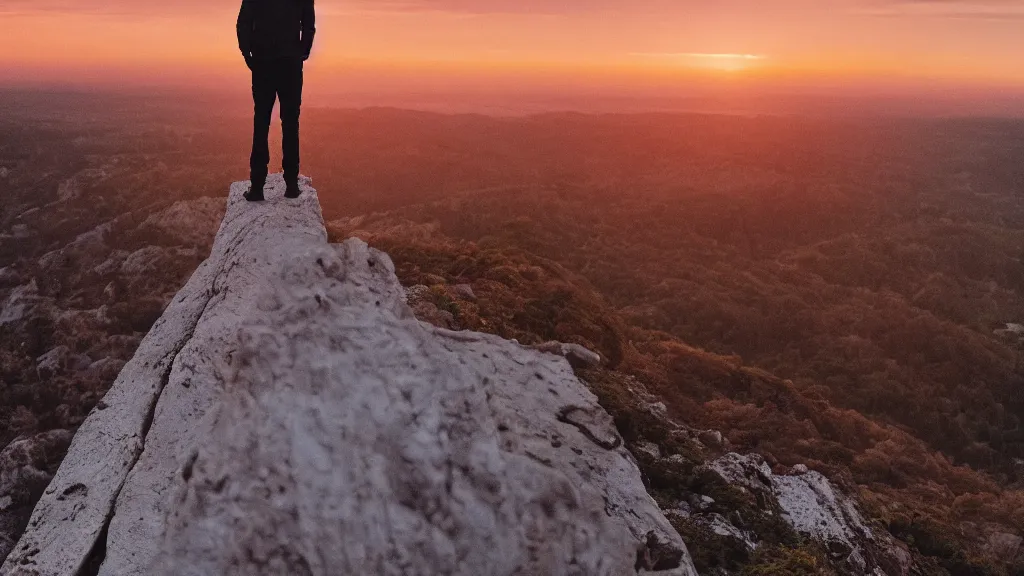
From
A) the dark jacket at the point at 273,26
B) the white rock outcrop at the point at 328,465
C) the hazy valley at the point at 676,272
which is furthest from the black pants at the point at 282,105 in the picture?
the hazy valley at the point at 676,272

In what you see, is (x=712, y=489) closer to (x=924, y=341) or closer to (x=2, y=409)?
(x=2, y=409)

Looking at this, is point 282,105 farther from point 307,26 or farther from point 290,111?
point 307,26

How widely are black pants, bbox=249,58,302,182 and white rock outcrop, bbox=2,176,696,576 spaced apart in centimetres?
206

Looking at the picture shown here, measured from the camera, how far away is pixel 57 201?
45.7 m

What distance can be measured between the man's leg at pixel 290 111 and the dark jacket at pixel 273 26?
0.62ft

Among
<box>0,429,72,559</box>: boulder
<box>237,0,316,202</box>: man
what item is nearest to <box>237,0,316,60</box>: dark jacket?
<box>237,0,316,202</box>: man

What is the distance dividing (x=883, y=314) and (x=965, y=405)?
1217 cm

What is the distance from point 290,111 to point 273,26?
97 cm

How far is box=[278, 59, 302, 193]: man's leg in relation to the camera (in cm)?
642

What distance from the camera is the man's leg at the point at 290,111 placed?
253 inches

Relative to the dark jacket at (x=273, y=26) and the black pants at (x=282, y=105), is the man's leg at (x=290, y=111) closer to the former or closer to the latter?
the black pants at (x=282, y=105)

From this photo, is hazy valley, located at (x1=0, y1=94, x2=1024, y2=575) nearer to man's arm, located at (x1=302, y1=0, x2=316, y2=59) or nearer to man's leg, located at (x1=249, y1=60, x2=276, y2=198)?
man's leg, located at (x1=249, y1=60, x2=276, y2=198)

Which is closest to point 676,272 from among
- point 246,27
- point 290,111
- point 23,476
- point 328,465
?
point 290,111

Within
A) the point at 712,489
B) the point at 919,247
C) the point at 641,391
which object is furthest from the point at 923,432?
the point at 919,247
